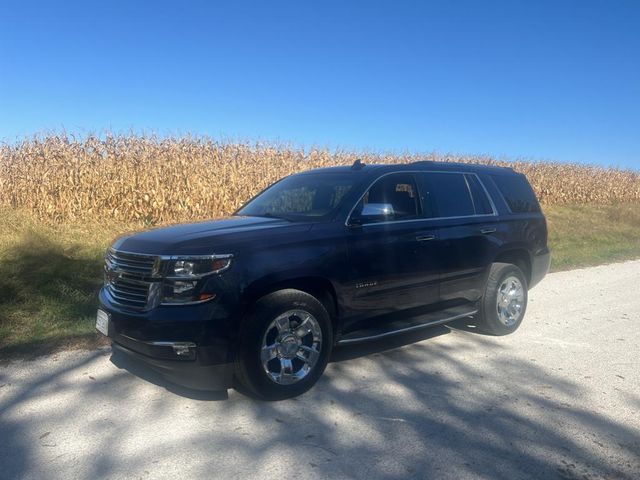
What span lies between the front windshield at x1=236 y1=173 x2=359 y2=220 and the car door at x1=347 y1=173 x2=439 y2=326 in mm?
269

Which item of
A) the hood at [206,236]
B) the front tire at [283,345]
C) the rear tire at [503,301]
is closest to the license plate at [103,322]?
the hood at [206,236]

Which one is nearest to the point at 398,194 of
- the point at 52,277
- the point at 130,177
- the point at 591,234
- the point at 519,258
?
the point at 519,258

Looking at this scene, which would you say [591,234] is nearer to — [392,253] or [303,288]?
[392,253]

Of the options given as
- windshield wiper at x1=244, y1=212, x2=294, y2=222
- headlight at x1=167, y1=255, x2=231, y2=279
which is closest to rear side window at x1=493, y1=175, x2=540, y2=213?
windshield wiper at x1=244, y1=212, x2=294, y2=222

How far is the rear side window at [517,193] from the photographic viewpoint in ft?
21.1

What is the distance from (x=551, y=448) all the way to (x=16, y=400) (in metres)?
3.80

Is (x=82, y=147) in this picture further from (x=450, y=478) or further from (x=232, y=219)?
(x=450, y=478)

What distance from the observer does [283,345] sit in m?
4.16

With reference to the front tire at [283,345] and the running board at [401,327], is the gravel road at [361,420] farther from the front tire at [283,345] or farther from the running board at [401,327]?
the running board at [401,327]

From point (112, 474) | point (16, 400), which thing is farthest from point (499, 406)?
point (16, 400)

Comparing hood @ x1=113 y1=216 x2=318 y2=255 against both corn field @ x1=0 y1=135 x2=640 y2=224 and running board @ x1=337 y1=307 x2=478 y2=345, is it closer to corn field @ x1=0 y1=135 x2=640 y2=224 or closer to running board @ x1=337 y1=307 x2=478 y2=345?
running board @ x1=337 y1=307 x2=478 y2=345

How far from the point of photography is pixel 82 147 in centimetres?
1238

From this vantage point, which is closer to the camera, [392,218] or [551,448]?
[551,448]

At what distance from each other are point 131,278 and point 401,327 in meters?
2.35
